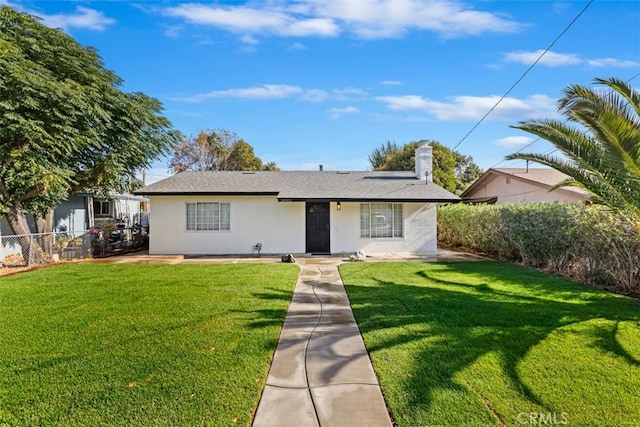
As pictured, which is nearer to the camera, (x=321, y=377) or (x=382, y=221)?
(x=321, y=377)

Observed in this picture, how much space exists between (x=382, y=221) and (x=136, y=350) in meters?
12.4

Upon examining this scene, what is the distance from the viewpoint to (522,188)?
2275cm

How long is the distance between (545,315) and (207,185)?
13.9m

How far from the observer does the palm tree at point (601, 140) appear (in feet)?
20.7

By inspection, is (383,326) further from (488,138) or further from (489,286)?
(488,138)

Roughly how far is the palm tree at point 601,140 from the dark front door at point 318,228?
8.72 m

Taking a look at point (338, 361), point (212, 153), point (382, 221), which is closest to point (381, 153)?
point (212, 153)

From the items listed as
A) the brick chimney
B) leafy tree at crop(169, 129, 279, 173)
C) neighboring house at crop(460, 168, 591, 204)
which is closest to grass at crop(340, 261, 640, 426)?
the brick chimney

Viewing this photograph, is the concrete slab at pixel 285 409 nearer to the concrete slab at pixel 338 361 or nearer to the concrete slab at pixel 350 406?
the concrete slab at pixel 350 406

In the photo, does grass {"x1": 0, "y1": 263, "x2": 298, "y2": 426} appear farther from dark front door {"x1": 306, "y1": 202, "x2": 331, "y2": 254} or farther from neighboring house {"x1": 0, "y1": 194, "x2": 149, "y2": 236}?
neighboring house {"x1": 0, "y1": 194, "x2": 149, "y2": 236}

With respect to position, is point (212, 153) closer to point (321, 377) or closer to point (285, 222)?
point (285, 222)

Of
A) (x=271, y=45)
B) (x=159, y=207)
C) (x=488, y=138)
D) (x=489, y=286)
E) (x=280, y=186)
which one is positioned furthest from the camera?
(x=488, y=138)

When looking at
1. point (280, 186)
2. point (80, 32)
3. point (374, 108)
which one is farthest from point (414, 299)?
point (80, 32)

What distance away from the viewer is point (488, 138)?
64.0ft
